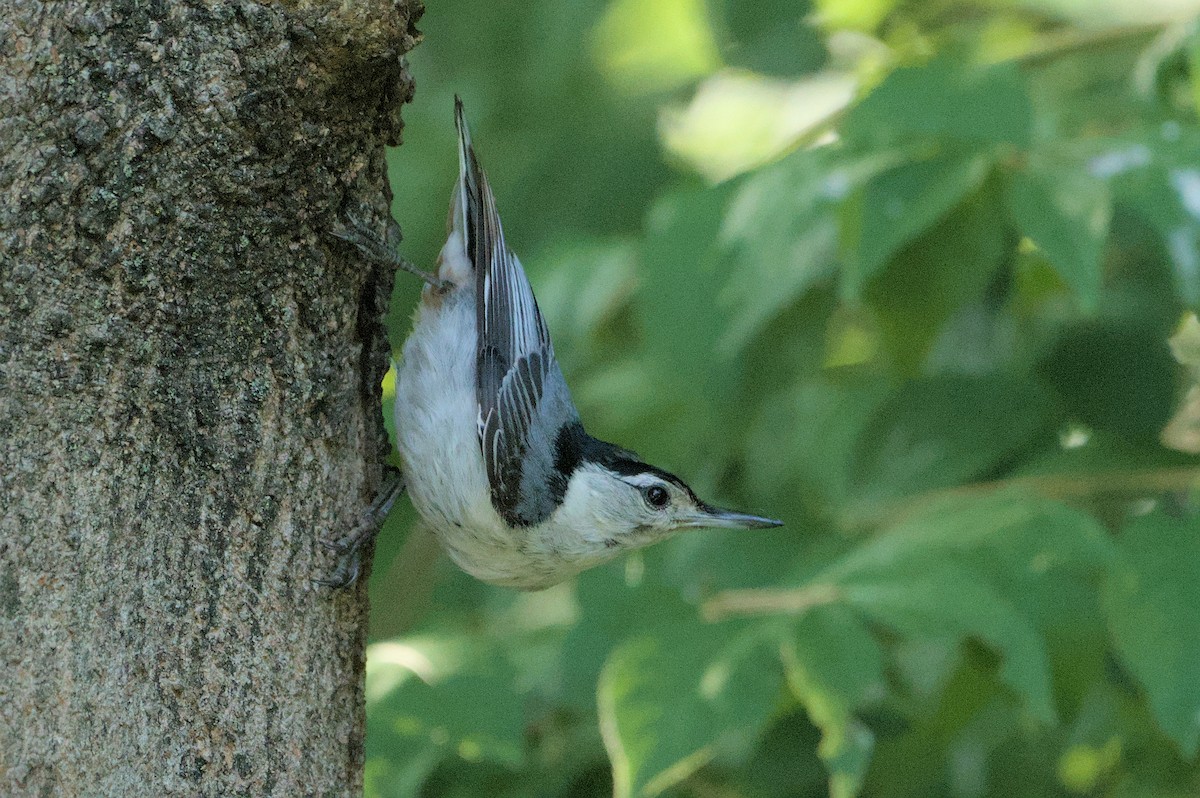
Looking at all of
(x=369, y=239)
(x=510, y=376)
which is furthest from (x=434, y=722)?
(x=510, y=376)

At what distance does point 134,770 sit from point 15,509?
35cm

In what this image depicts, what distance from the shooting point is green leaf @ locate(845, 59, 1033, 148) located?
195 centimetres

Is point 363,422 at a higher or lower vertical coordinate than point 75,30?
lower

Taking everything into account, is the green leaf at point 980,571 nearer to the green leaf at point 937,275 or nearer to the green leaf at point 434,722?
the green leaf at point 937,275

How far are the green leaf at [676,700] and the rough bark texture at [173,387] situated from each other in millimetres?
418

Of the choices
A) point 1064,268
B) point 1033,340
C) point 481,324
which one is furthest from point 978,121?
point 481,324

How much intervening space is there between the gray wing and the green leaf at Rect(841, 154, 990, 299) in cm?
86

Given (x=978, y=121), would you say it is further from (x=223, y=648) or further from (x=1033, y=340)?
(x=223, y=648)

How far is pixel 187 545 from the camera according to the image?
1.53 meters

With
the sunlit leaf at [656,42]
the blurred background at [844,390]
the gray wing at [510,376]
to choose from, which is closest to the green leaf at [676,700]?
the blurred background at [844,390]

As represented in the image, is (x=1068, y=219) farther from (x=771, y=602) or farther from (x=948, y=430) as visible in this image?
(x=771, y=602)

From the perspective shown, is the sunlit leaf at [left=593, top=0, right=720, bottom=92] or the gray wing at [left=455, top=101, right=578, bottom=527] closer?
the gray wing at [left=455, top=101, right=578, bottom=527]

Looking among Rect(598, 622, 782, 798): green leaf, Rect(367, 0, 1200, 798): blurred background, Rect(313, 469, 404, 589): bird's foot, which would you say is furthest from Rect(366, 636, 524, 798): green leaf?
Rect(313, 469, 404, 589): bird's foot

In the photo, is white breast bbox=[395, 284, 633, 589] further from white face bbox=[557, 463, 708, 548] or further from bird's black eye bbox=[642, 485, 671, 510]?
bird's black eye bbox=[642, 485, 671, 510]
